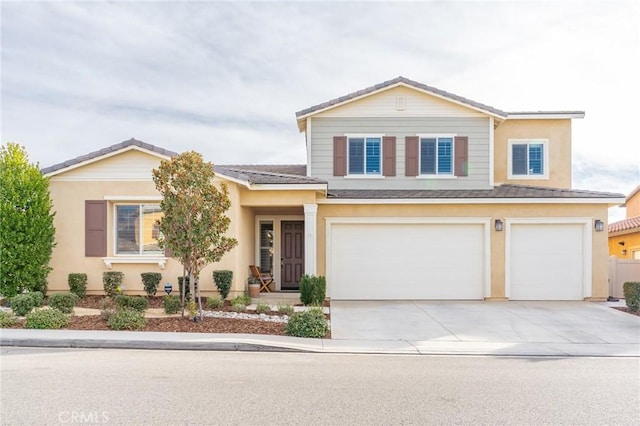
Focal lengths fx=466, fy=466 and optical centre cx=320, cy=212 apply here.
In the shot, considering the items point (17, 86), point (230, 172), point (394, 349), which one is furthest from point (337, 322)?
point (17, 86)

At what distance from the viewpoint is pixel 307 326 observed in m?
9.36

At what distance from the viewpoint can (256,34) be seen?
13.4 m

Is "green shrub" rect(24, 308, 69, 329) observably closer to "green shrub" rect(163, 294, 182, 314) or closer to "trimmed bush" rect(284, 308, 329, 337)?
"green shrub" rect(163, 294, 182, 314)

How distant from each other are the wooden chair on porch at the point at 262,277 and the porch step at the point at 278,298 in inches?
22.1

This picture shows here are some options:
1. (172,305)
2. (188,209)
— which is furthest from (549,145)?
(172,305)

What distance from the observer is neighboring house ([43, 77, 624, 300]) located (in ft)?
43.6

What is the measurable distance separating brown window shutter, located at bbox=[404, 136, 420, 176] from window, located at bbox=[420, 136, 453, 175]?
246 millimetres

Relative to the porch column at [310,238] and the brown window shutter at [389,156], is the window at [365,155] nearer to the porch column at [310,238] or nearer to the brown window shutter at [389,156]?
the brown window shutter at [389,156]

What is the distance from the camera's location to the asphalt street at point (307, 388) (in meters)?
5.06

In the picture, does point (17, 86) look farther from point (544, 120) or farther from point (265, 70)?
point (544, 120)

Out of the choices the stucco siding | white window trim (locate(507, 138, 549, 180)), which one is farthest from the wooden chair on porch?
white window trim (locate(507, 138, 549, 180))

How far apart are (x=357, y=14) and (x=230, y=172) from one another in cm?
545

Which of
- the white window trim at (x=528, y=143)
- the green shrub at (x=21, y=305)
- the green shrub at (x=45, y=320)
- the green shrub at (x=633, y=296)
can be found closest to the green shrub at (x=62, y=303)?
the green shrub at (x=21, y=305)

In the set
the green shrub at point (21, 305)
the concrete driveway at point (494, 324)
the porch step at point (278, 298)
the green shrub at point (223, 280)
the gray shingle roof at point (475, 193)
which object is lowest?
the concrete driveway at point (494, 324)
